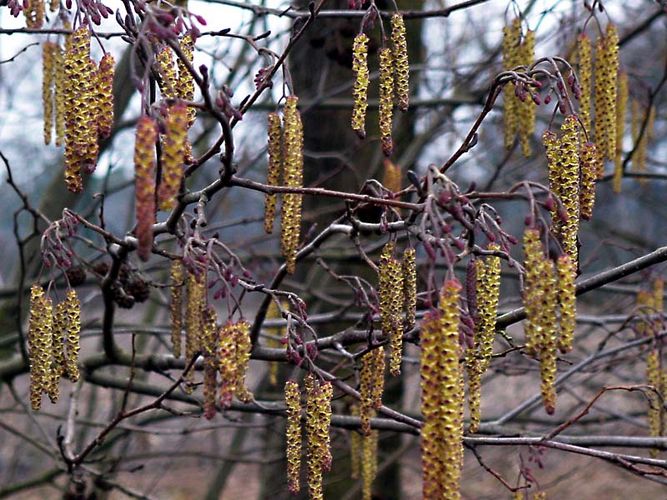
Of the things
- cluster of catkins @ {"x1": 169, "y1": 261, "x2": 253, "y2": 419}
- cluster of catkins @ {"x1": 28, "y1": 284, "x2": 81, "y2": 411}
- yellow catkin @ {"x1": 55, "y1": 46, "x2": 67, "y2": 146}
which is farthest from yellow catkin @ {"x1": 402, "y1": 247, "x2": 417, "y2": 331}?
yellow catkin @ {"x1": 55, "y1": 46, "x2": 67, "y2": 146}

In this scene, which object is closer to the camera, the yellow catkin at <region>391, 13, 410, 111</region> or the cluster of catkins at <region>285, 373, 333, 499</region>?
the cluster of catkins at <region>285, 373, 333, 499</region>

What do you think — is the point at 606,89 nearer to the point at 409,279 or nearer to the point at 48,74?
the point at 409,279

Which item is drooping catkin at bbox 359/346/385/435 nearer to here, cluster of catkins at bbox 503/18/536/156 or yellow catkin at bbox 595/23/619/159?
yellow catkin at bbox 595/23/619/159

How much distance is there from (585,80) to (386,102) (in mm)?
669

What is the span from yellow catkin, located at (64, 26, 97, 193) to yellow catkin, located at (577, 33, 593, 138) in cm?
120

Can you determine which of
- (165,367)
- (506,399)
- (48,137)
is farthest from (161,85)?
(506,399)

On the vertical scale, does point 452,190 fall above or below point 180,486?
above

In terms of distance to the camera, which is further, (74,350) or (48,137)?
(48,137)

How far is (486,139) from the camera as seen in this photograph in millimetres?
7816

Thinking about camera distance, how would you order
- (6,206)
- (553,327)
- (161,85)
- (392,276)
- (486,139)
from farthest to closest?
1. (6,206)
2. (486,139)
3. (392,276)
4. (161,85)
5. (553,327)

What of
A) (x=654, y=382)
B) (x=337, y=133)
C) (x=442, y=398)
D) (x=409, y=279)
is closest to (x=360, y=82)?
(x=409, y=279)

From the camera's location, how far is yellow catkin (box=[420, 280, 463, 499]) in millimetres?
1413

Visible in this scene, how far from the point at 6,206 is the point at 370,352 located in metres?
11.5

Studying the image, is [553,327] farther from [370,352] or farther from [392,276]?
[370,352]
